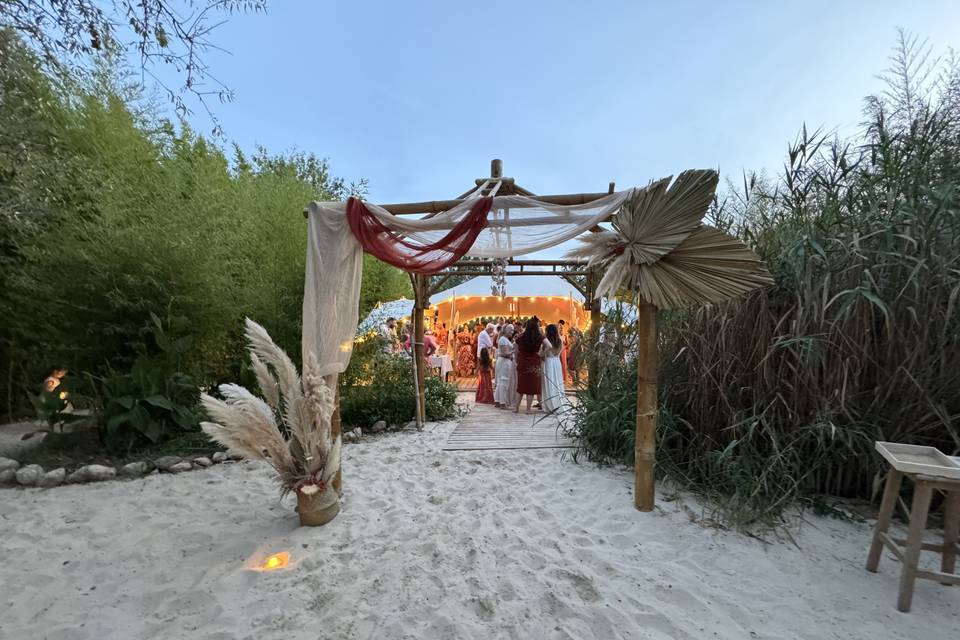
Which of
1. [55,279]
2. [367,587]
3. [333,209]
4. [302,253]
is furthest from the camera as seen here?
[302,253]

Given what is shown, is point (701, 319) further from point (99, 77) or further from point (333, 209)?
point (99, 77)

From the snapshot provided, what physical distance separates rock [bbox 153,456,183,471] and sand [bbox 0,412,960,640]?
0.44 metres

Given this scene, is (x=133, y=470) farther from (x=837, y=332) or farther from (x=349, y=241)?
(x=837, y=332)

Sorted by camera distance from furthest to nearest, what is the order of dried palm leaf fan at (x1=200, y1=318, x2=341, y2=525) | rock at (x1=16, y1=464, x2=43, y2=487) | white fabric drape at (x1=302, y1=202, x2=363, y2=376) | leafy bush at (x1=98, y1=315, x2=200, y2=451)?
leafy bush at (x1=98, y1=315, x2=200, y2=451) < rock at (x1=16, y1=464, x2=43, y2=487) < white fabric drape at (x1=302, y1=202, x2=363, y2=376) < dried palm leaf fan at (x1=200, y1=318, x2=341, y2=525)

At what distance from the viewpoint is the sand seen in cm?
165

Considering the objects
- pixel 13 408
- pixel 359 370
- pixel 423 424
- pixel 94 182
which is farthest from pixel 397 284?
pixel 13 408

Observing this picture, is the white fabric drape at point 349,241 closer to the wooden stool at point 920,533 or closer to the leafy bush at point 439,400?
the wooden stool at point 920,533

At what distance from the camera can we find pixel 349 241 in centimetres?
287

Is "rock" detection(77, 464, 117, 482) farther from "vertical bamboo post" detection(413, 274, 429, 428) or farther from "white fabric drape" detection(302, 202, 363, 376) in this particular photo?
"vertical bamboo post" detection(413, 274, 429, 428)

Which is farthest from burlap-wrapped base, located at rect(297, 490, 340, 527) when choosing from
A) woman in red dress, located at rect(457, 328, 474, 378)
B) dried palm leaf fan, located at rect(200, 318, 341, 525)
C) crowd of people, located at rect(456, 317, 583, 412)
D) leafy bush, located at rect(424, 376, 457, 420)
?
woman in red dress, located at rect(457, 328, 474, 378)

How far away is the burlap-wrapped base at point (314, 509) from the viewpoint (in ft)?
8.16

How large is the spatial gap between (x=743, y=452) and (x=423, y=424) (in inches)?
141

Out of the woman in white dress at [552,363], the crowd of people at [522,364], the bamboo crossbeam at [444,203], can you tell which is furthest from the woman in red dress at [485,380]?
the bamboo crossbeam at [444,203]

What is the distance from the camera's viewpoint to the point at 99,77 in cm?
483
